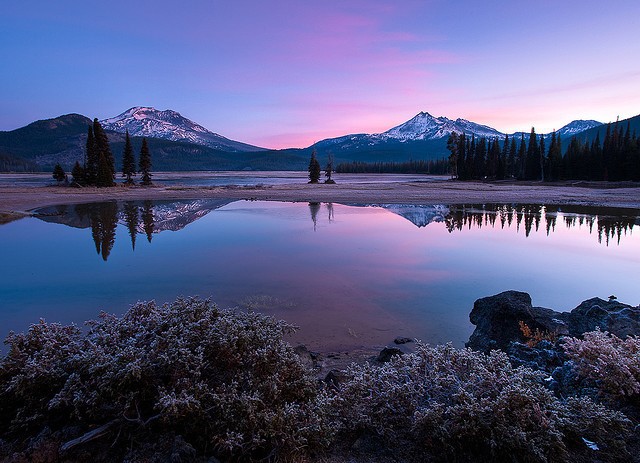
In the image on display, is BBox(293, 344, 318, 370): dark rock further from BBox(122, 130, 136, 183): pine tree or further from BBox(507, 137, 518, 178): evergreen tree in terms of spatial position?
BBox(507, 137, 518, 178): evergreen tree

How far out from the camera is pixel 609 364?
4598 millimetres

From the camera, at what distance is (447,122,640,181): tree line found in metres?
68.9

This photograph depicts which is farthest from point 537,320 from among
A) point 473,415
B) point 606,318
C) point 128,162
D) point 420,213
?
point 128,162

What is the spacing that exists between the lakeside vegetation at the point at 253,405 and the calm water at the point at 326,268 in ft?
11.3

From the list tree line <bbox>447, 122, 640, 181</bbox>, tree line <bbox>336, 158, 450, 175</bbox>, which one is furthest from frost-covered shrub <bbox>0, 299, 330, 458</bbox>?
tree line <bbox>336, 158, 450, 175</bbox>

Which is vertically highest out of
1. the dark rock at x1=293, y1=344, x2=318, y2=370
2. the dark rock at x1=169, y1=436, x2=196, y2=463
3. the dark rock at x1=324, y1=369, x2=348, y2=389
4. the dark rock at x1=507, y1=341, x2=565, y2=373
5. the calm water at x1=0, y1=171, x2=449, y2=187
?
the calm water at x1=0, y1=171, x2=449, y2=187

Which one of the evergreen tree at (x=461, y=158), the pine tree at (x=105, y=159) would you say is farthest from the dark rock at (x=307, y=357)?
the evergreen tree at (x=461, y=158)

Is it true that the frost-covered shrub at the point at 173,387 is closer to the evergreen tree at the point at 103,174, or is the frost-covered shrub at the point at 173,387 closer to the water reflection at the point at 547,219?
the water reflection at the point at 547,219

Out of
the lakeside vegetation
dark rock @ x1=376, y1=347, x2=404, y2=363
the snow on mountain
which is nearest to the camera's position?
the lakeside vegetation

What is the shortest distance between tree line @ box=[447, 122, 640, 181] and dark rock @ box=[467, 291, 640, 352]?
76.7 m

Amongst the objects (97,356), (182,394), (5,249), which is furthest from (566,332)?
(5,249)

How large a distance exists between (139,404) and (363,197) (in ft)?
139

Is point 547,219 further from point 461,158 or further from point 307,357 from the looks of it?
point 461,158

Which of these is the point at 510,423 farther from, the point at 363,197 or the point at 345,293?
the point at 363,197
